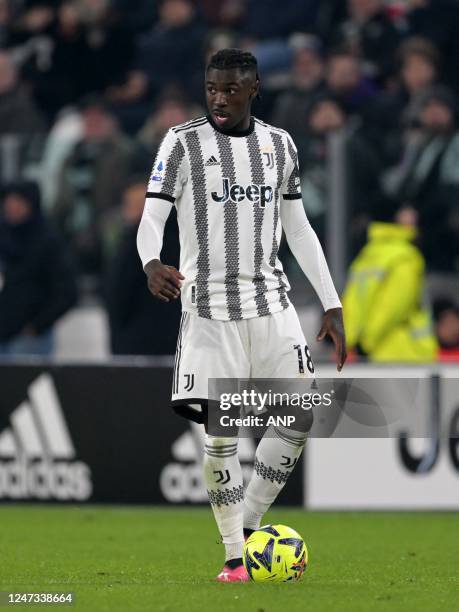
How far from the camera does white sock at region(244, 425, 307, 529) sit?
6.68 m

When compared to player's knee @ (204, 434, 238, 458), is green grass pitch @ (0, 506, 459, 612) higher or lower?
lower

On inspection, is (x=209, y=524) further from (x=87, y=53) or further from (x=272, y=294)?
(x=87, y=53)

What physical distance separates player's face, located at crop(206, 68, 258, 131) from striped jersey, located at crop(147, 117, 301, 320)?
0.09 metres

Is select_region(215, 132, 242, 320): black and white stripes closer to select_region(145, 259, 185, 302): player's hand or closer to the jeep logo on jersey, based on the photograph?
the jeep logo on jersey

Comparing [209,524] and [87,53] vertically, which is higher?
[87,53]

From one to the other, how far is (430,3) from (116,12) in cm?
360

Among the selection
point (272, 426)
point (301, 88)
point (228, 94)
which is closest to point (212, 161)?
point (228, 94)

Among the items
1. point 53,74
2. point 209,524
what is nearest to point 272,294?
point 209,524

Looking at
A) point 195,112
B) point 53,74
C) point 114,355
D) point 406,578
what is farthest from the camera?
point 53,74

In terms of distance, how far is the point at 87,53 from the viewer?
53.3ft

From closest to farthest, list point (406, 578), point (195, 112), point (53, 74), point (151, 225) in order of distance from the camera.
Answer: point (151, 225), point (406, 578), point (195, 112), point (53, 74)

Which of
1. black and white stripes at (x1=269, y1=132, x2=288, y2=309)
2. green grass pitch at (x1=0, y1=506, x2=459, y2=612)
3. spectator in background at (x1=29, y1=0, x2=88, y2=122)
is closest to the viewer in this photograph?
green grass pitch at (x1=0, y1=506, x2=459, y2=612)

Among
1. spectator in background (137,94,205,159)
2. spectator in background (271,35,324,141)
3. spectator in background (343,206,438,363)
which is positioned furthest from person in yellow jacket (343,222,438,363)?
spectator in background (137,94,205,159)

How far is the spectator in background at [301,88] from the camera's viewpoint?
497 inches
